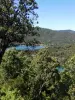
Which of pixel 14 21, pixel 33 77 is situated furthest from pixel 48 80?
pixel 14 21

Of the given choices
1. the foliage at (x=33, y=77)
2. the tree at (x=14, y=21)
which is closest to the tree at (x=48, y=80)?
the foliage at (x=33, y=77)

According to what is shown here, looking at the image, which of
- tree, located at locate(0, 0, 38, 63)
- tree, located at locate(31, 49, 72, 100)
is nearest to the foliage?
tree, located at locate(31, 49, 72, 100)

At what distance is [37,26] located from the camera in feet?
55.6

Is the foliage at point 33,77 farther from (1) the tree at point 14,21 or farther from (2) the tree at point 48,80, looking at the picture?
(1) the tree at point 14,21

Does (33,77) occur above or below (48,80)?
below

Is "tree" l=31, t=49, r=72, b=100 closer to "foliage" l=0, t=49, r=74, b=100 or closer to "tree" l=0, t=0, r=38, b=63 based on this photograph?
"foliage" l=0, t=49, r=74, b=100

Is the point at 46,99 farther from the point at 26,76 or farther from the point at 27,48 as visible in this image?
the point at 27,48

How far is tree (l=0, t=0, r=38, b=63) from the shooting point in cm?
1609

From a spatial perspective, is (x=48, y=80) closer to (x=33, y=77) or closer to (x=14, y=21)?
(x=33, y=77)

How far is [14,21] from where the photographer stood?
53.6 ft

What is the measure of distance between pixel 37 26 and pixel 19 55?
28319 mm

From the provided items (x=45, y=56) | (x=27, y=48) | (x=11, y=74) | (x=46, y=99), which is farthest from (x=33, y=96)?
(x=27, y=48)

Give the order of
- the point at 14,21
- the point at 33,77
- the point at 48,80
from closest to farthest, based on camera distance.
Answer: the point at 14,21 < the point at 48,80 < the point at 33,77

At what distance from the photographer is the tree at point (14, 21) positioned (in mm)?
16094
